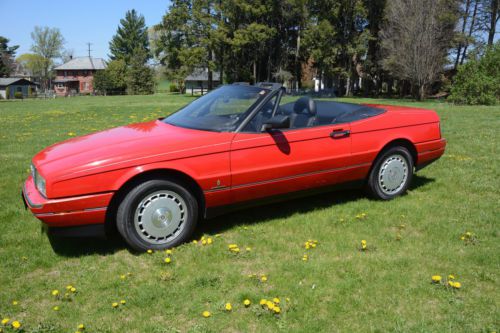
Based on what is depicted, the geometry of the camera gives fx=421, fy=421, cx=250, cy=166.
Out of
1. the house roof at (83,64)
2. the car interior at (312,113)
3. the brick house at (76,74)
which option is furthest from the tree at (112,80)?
the car interior at (312,113)

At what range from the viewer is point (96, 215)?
3572mm

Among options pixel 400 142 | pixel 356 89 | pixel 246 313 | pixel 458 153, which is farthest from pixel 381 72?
pixel 246 313

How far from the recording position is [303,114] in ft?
15.7

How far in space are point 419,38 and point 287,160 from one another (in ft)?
91.6

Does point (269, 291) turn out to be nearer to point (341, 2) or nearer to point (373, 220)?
point (373, 220)

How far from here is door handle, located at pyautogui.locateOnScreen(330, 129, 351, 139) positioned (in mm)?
4602

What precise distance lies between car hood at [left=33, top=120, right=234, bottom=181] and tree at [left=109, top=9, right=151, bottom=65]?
90286 mm

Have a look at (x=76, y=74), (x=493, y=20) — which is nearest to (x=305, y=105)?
(x=493, y=20)

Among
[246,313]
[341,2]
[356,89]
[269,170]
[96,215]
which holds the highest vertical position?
[341,2]

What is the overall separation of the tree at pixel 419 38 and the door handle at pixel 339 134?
2708 centimetres

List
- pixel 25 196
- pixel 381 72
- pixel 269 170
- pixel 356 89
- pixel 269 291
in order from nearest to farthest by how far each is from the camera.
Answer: pixel 269 291 < pixel 25 196 < pixel 269 170 < pixel 381 72 < pixel 356 89

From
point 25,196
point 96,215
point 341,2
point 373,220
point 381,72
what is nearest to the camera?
point 96,215

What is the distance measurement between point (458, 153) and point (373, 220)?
422 cm

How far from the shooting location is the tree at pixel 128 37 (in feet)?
293
